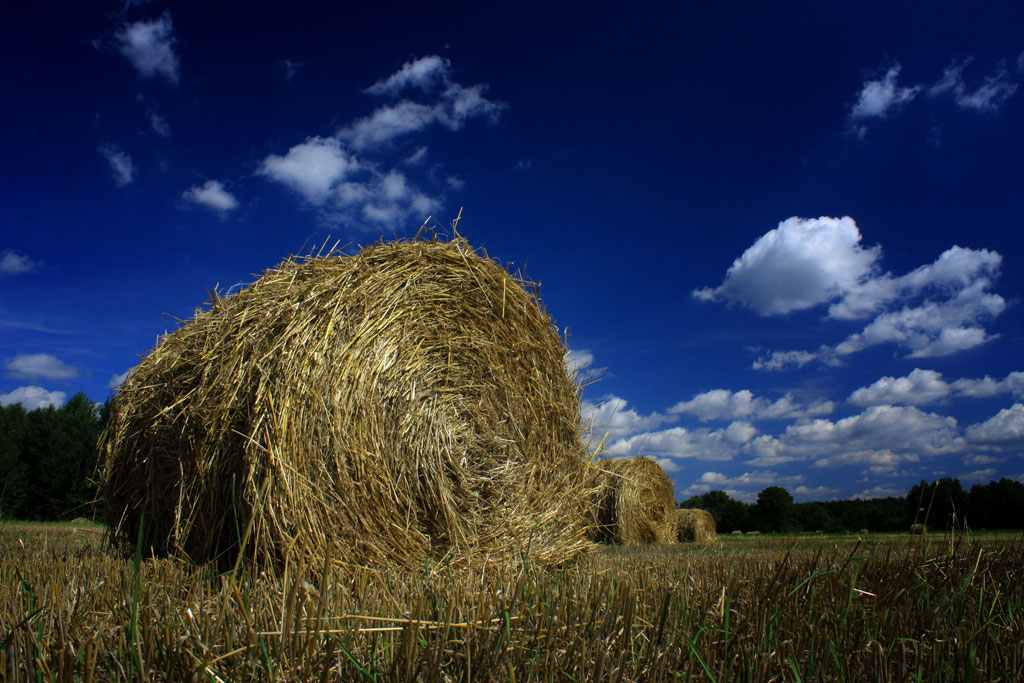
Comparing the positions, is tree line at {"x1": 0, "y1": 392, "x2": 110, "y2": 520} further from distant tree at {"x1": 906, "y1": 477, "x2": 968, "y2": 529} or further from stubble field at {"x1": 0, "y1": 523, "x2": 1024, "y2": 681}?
distant tree at {"x1": 906, "y1": 477, "x2": 968, "y2": 529}

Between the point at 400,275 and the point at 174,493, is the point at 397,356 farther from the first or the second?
the point at 174,493

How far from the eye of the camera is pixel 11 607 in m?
2.08

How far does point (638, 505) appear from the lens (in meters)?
12.5

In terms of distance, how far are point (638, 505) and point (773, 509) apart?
1875 cm

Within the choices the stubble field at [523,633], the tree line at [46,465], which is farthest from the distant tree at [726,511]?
the stubble field at [523,633]

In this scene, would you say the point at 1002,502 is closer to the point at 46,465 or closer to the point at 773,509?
the point at 773,509

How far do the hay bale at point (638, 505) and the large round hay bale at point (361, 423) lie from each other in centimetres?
732

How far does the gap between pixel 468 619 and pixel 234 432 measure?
235 cm

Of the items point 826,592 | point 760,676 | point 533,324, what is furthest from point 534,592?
point 533,324

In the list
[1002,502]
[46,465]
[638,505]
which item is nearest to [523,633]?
[638,505]

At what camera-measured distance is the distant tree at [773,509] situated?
27062 mm

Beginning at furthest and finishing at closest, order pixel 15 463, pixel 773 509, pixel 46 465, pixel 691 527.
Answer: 1. pixel 773 509
2. pixel 46 465
3. pixel 15 463
4. pixel 691 527

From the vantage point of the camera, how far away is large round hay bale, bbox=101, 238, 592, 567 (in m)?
3.42

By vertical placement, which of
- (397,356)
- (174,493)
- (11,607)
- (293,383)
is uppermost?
(397,356)
